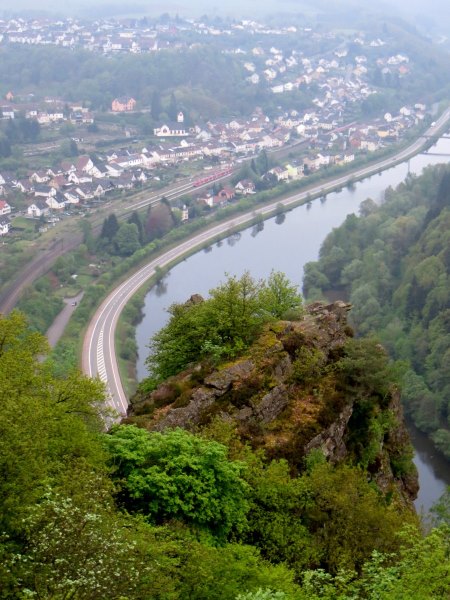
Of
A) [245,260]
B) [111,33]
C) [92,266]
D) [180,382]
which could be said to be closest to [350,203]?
[245,260]

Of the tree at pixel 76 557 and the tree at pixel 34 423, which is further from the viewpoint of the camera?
the tree at pixel 34 423

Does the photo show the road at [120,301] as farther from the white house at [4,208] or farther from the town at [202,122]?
the white house at [4,208]

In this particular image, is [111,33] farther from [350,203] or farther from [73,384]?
[73,384]

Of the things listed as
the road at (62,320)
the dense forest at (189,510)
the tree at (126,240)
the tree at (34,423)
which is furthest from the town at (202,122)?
the dense forest at (189,510)

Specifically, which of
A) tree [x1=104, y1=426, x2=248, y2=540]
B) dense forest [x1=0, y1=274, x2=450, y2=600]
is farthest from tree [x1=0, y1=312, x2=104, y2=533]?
tree [x1=104, y1=426, x2=248, y2=540]

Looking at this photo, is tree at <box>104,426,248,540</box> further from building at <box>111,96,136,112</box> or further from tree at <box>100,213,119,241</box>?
building at <box>111,96,136,112</box>

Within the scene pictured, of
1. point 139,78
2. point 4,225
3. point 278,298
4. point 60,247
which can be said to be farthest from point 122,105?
point 278,298

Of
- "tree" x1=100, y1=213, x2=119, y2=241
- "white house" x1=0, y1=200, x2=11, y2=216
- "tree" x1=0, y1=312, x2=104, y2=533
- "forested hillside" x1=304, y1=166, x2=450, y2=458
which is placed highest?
"white house" x1=0, y1=200, x2=11, y2=216
